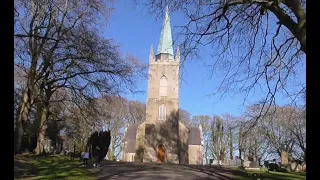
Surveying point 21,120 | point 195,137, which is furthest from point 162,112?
point 21,120

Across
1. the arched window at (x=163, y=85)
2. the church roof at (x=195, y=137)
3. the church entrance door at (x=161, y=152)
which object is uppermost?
the arched window at (x=163, y=85)

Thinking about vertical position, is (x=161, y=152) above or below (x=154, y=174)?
below

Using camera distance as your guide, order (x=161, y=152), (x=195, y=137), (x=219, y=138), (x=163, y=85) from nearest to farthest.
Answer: (x=161, y=152)
(x=163, y=85)
(x=195, y=137)
(x=219, y=138)

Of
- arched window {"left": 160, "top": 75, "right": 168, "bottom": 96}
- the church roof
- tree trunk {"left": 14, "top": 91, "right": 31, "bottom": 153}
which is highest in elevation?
arched window {"left": 160, "top": 75, "right": 168, "bottom": 96}

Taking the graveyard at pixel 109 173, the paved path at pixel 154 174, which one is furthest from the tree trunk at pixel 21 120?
the paved path at pixel 154 174

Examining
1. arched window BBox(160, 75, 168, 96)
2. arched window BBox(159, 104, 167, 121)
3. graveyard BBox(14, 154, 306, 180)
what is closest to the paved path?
graveyard BBox(14, 154, 306, 180)

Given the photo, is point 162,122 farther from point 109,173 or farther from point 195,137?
point 109,173

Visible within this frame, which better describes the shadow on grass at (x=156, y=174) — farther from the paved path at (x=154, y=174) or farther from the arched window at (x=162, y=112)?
the arched window at (x=162, y=112)

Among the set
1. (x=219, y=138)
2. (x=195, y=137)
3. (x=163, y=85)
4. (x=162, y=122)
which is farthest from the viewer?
(x=219, y=138)

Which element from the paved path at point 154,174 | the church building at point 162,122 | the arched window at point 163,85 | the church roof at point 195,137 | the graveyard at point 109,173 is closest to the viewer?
the graveyard at point 109,173

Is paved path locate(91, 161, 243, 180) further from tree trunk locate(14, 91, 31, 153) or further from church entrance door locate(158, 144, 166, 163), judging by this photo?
church entrance door locate(158, 144, 166, 163)

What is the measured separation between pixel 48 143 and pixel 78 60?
26.6m
